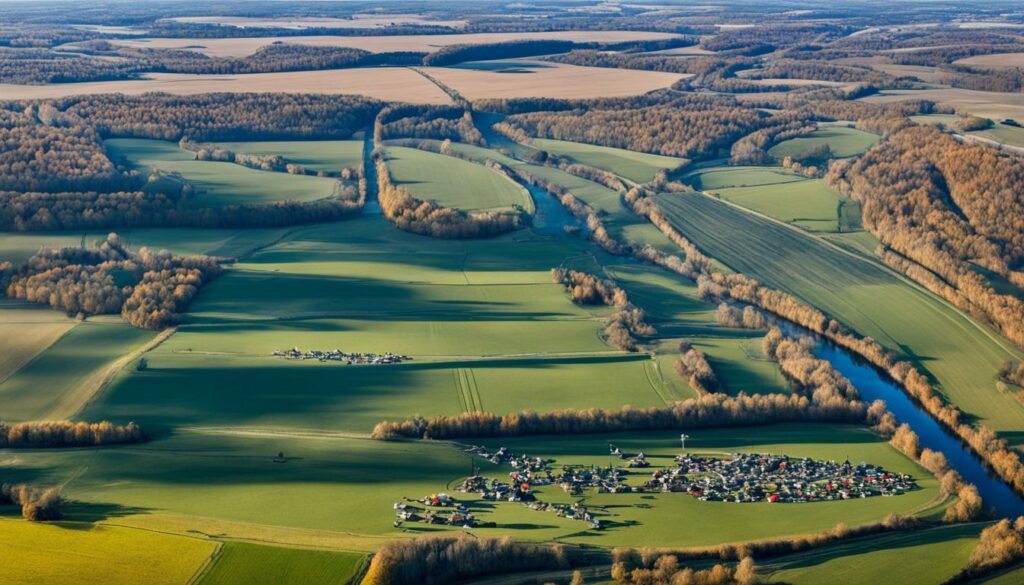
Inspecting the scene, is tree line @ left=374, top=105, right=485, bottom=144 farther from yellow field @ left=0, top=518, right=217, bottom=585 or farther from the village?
yellow field @ left=0, top=518, right=217, bottom=585

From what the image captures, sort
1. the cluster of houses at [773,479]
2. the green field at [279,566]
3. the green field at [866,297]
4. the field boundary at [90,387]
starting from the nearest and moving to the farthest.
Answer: the green field at [279,566], the cluster of houses at [773,479], the field boundary at [90,387], the green field at [866,297]

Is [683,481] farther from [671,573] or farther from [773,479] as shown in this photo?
[671,573]

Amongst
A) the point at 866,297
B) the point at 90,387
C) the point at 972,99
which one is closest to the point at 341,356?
the point at 90,387

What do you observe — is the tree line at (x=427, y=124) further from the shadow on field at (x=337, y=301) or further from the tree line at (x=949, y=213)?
the shadow on field at (x=337, y=301)

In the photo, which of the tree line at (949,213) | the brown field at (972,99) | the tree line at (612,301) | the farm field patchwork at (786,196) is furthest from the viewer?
the brown field at (972,99)

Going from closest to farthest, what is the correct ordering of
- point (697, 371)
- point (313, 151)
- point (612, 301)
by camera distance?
1. point (697, 371)
2. point (612, 301)
3. point (313, 151)

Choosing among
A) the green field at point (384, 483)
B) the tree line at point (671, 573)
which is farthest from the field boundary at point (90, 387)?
the tree line at point (671, 573)

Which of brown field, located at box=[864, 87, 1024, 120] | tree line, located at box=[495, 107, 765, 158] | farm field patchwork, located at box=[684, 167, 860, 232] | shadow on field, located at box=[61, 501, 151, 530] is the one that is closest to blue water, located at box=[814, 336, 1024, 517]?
farm field patchwork, located at box=[684, 167, 860, 232]

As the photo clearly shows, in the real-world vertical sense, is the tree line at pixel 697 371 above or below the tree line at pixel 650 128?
below
